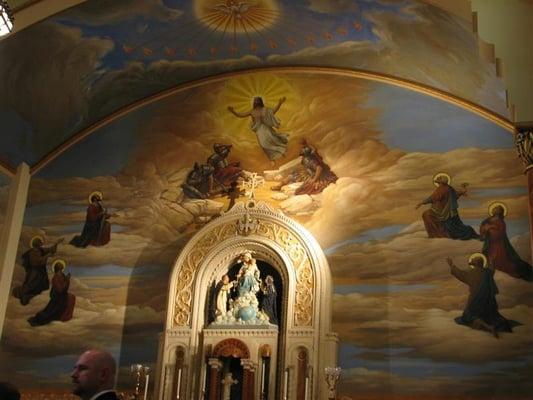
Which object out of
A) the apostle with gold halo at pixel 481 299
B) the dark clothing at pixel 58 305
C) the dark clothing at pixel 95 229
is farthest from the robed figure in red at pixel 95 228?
the apostle with gold halo at pixel 481 299

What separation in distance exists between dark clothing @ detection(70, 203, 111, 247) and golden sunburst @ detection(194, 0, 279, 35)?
152 inches

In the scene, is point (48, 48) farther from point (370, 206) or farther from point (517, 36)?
point (517, 36)

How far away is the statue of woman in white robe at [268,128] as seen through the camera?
523 inches

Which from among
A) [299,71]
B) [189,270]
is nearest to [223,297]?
[189,270]

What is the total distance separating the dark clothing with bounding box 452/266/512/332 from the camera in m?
10.9

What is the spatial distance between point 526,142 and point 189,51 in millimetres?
6757

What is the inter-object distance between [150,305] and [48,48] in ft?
14.9

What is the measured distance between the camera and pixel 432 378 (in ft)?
35.9

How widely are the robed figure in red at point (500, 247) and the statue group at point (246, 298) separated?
3418 mm

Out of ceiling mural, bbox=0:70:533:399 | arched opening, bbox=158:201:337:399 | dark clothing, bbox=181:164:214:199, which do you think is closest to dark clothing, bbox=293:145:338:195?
ceiling mural, bbox=0:70:533:399

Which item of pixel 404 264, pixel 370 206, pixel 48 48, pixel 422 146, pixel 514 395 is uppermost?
pixel 48 48

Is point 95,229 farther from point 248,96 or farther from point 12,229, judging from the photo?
point 248,96

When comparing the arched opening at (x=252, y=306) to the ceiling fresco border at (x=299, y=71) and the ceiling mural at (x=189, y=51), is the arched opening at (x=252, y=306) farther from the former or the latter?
the ceiling mural at (x=189, y=51)

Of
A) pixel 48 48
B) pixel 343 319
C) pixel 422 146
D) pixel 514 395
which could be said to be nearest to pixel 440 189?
pixel 422 146
